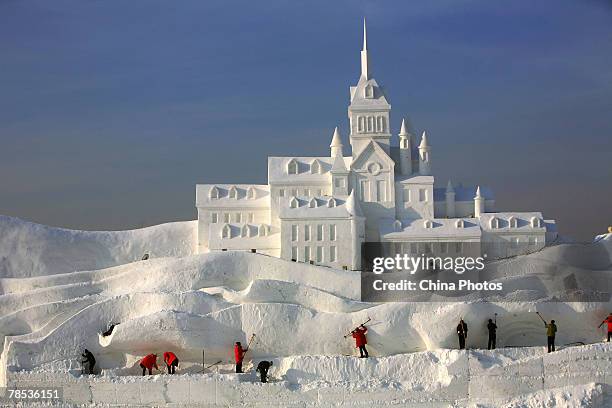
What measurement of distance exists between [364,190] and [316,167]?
11.3 feet

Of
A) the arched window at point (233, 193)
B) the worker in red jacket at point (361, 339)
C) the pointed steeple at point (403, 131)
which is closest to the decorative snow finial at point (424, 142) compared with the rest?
the pointed steeple at point (403, 131)

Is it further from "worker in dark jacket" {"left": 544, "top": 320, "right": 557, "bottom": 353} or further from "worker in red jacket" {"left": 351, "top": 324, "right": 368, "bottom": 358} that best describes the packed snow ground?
"worker in red jacket" {"left": 351, "top": 324, "right": 368, "bottom": 358}

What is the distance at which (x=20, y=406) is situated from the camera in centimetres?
4506

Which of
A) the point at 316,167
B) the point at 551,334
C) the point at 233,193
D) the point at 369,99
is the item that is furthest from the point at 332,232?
the point at 551,334

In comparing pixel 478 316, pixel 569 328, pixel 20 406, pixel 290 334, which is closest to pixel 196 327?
pixel 290 334

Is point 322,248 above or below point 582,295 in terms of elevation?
above

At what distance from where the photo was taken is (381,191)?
66.0 metres

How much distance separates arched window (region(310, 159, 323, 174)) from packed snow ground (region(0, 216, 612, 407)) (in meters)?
11.0

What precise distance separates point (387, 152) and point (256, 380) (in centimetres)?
2507

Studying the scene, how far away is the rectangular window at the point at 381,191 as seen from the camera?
216 ft

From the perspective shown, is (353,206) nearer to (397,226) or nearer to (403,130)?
(397,226)

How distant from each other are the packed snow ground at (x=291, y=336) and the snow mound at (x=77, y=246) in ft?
21.6

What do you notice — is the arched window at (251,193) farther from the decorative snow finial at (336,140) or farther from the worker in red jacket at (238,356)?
the worker in red jacket at (238,356)

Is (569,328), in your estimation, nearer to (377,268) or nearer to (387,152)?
(377,268)
